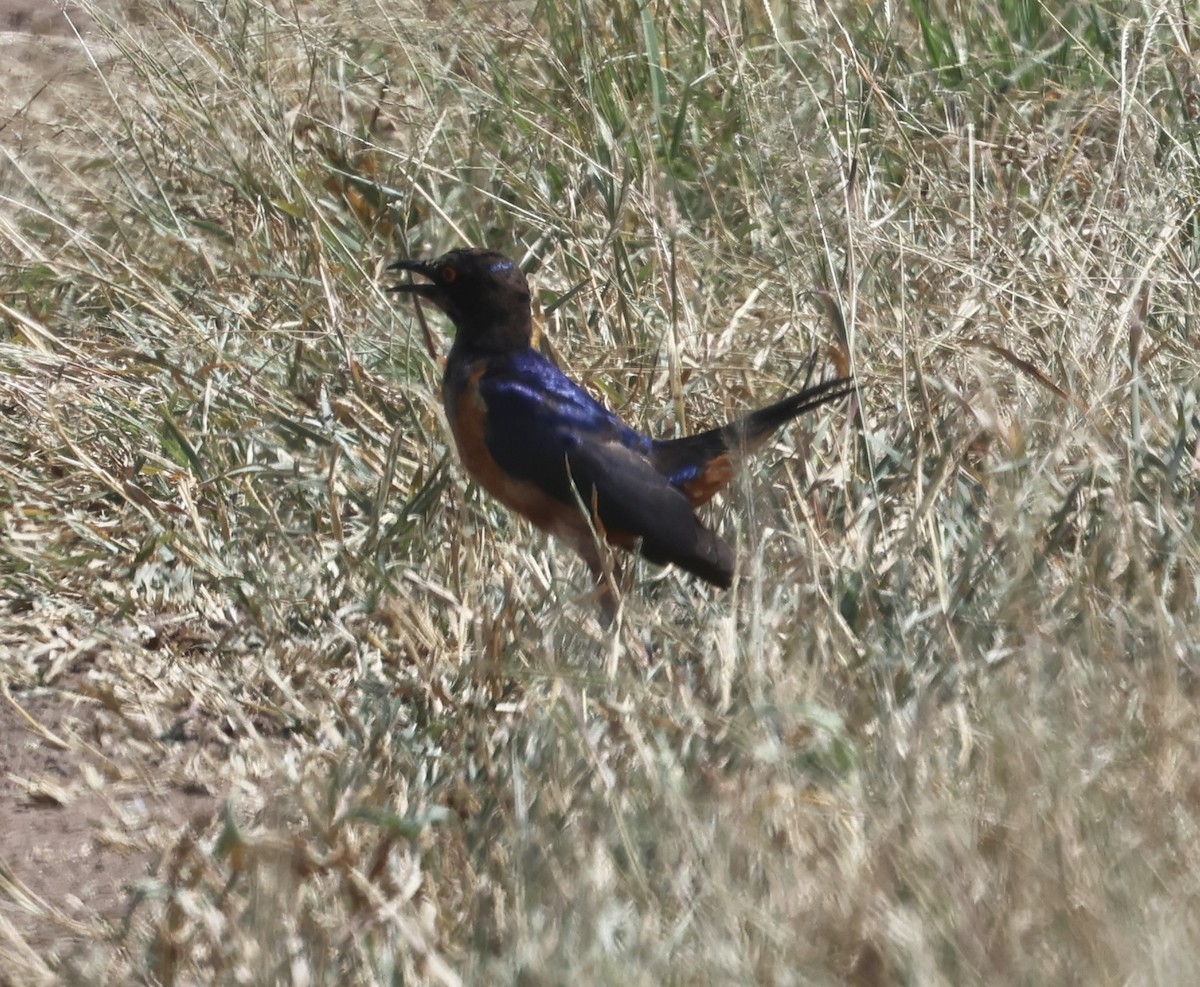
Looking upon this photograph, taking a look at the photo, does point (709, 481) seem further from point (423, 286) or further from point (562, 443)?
point (423, 286)

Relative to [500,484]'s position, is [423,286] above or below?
above

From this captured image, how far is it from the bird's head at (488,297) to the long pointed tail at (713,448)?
45 cm

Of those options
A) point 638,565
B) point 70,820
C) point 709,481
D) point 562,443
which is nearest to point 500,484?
point 562,443

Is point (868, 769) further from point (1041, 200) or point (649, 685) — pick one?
point (1041, 200)

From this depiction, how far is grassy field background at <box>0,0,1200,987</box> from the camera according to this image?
2.51 metres

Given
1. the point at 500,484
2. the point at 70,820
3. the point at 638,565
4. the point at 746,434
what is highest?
the point at 746,434

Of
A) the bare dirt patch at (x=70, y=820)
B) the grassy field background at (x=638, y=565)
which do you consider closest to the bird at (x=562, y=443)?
the grassy field background at (x=638, y=565)

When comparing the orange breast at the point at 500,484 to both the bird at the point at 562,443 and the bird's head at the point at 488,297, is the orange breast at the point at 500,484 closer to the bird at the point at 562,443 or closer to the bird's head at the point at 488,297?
the bird at the point at 562,443

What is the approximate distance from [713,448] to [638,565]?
292 mm

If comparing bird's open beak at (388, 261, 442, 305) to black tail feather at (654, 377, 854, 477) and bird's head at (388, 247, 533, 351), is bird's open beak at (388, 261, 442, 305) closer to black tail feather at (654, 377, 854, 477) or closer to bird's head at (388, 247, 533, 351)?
bird's head at (388, 247, 533, 351)

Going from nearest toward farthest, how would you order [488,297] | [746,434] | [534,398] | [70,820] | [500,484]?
[70,820] < [746,434] < [500,484] < [534,398] < [488,297]

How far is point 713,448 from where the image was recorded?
4.17 metres

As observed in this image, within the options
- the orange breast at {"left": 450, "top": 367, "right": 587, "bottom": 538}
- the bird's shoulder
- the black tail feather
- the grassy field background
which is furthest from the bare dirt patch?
the black tail feather

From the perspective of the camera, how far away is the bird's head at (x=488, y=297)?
445 centimetres
